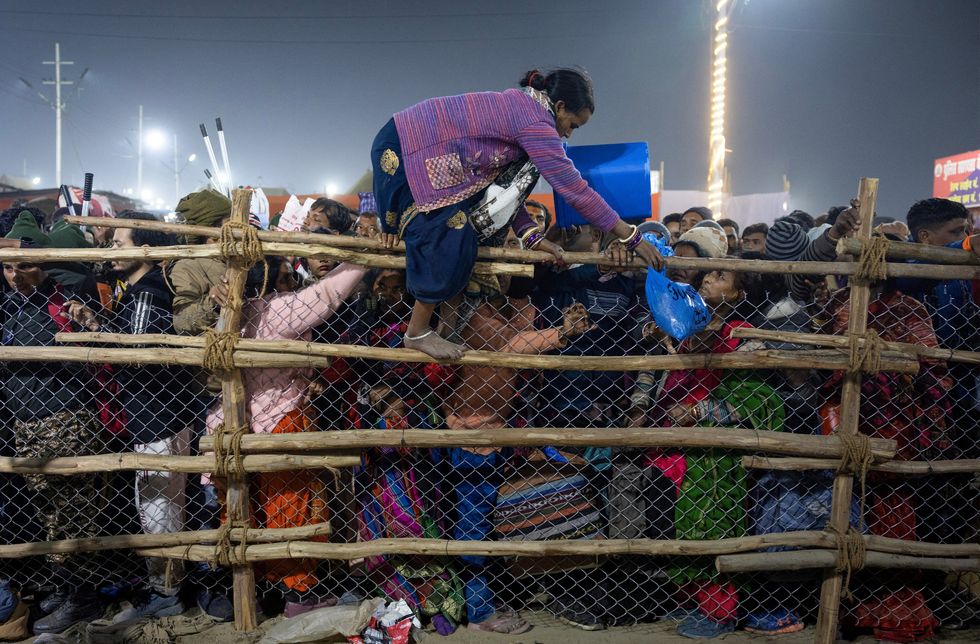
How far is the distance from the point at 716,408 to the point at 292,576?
250 centimetres

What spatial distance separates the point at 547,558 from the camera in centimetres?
345

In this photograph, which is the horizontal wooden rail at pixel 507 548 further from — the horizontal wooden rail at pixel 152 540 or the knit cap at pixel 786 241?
the knit cap at pixel 786 241

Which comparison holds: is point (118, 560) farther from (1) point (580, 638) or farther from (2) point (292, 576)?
(1) point (580, 638)

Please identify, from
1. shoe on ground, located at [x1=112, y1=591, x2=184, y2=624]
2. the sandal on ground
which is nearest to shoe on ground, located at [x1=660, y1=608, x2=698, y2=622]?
the sandal on ground

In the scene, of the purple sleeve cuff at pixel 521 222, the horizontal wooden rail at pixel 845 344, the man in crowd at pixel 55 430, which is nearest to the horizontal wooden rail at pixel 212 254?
the purple sleeve cuff at pixel 521 222

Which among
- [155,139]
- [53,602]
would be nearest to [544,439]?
Answer: [53,602]

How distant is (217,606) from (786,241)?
3963 millimetres

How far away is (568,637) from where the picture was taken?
333 cm

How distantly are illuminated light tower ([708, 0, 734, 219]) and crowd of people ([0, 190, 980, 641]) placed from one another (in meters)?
14.9

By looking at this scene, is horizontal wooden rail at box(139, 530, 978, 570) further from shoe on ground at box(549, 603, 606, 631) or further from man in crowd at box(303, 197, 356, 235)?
man in crowd at box(303, 197, 356, 235)

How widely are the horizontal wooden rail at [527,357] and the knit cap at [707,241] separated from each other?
101cm

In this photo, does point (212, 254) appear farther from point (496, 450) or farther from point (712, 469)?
point (712, 469)

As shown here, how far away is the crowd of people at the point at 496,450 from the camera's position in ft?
11.0

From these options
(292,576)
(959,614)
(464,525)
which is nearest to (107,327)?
(292,576)
